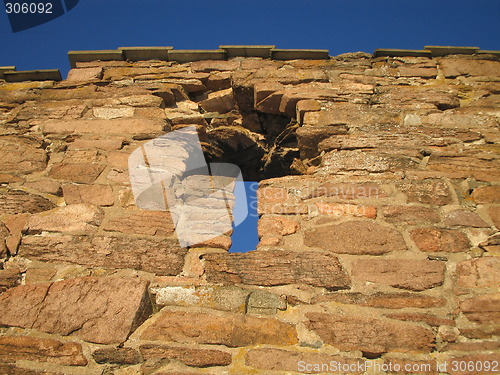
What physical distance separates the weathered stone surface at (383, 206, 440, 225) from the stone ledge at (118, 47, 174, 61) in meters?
2.46

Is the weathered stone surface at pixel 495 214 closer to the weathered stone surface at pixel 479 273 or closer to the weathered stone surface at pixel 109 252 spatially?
the weathered stone surface at pixel 479 273

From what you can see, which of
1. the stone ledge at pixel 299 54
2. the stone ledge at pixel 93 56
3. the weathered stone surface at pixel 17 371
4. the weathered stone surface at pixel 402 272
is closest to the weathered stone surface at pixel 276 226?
the weathered stone surface at pixel 402 272

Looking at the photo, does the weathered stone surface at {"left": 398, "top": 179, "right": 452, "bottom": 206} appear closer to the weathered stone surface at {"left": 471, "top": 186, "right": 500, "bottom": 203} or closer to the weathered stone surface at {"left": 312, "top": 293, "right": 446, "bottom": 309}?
the weathered stone surface at {"left": 471, "top": 186, "right": 500, "bottom": 203}

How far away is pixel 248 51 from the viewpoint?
3.86 meters

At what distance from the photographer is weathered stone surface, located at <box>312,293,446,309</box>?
1.91 m

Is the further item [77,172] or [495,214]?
[77,172]

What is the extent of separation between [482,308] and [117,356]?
1545mm

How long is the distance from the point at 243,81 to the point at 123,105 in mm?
953

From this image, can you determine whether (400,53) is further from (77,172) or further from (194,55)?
(77,172)

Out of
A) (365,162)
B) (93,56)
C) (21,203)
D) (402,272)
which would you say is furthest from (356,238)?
(93,56)

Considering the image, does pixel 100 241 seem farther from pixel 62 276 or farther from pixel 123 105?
pixel 123 105

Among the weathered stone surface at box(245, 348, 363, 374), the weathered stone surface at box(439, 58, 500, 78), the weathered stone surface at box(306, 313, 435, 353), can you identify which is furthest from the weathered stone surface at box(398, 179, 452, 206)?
the weathered stone surface at box(439, 58, 500, 78)

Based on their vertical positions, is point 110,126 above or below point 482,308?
above

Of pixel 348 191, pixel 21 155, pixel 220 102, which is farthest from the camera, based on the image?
pixel 220 102
